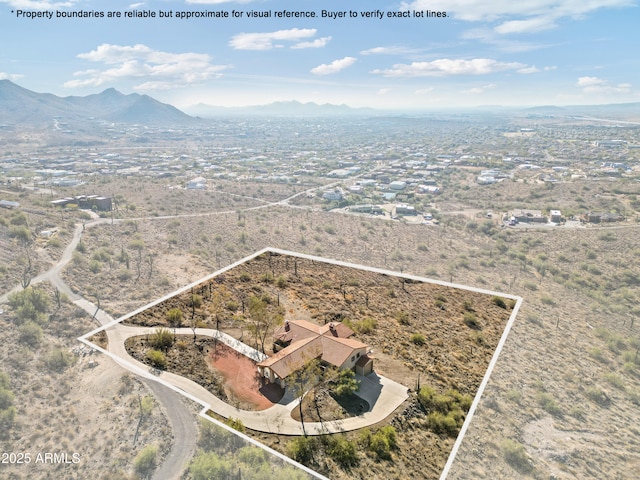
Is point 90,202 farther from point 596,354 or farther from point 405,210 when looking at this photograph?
point 596,354

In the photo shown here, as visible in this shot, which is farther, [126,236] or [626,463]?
[126,236]

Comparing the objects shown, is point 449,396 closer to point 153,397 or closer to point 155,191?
point 153,397

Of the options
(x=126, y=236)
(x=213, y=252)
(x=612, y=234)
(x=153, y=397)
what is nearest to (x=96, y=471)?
(x=153, y=397)

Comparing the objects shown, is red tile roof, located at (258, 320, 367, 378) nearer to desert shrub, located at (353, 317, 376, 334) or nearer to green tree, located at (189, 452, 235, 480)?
desert shrub, located at (353, 317, 376, 334)

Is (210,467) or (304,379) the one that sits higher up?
(304,379)

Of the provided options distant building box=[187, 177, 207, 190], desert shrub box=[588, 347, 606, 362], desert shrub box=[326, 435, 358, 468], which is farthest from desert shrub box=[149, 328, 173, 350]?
distant building box=[187, 177, 207, 190]

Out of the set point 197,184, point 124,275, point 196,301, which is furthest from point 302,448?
point 197,184

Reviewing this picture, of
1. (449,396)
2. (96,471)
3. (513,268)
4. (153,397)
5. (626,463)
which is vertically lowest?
(513,268)
